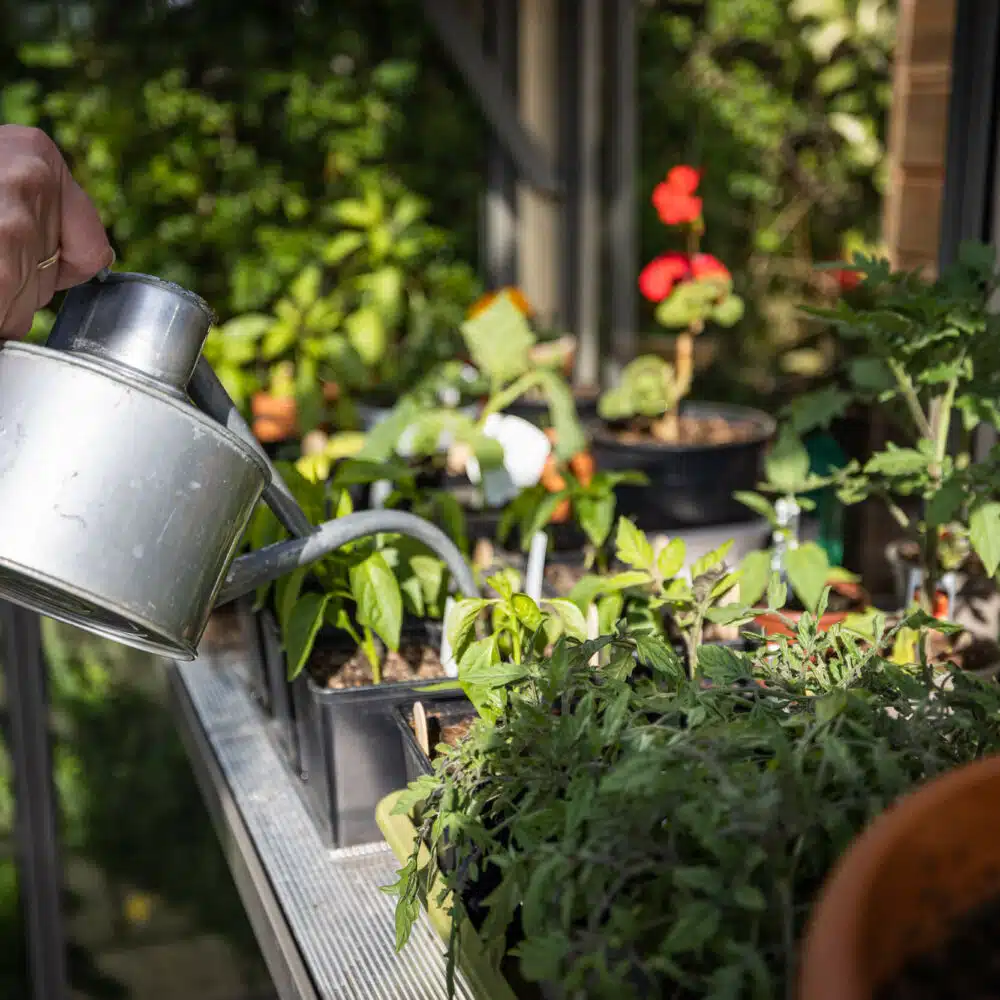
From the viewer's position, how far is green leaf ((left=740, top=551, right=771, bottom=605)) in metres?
1.23

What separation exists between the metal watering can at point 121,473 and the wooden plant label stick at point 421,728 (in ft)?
0.74

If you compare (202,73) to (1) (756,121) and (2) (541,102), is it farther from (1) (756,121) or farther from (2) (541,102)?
(1) (756,121)

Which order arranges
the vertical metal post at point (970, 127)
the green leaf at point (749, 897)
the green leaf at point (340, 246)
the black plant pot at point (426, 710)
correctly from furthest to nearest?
1. the green leaf at point (340, 246)
2. the vertical metal post at point (970, 127)
3. the black plant pot at point (426, 710)
4. the green leaf at point (749, 897)

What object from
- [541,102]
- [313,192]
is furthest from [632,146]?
[313,192]

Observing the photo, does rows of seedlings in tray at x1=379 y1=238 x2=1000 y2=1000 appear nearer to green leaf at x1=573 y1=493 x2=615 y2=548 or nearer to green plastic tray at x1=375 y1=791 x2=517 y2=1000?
green plastic tray at x1=375 y1=791 x2=517 y2=1000

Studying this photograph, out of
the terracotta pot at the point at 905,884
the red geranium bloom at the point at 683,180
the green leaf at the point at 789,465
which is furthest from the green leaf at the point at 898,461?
the red geranium bloom at the point at 683,180

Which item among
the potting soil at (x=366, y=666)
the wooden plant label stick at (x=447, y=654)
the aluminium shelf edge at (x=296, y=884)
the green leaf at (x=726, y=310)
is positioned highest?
the green leaf at (x=726, y=310)

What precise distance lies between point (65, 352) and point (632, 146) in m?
2.75

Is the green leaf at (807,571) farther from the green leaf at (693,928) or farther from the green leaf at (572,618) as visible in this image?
the green leaf at (693,928)

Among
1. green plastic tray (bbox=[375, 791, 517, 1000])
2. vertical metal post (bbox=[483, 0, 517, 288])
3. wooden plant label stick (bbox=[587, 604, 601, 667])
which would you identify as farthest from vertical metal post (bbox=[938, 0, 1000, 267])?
vertical metal post (bbox=[483, 0, 517, 288])

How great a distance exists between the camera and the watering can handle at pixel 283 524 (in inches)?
35.0

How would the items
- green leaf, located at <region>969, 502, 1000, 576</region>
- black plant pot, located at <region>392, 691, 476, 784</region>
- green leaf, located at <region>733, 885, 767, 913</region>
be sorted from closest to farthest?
green leaf, located at <region>733, 885, 767, 913</region> → black plant pot, located at <region>392, 691, 476, 784</region> → green leaf, located at <region>969, 502, 1000, 576</region>

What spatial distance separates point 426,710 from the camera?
1.07 metres

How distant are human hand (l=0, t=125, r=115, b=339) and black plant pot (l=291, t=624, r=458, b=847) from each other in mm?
453
